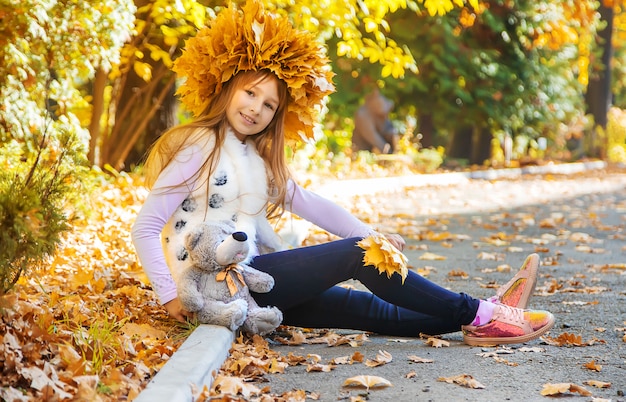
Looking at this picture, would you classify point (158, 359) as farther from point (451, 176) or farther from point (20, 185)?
point (451, 176)

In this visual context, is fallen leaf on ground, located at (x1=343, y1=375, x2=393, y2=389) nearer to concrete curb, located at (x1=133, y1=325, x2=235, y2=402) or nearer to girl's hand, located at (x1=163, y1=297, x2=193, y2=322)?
concrete curb, located at (x1=133, y1=325, x2=235, y2=402)

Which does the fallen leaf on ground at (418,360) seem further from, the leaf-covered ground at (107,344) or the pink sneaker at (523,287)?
the pink sneaker at (523,287)

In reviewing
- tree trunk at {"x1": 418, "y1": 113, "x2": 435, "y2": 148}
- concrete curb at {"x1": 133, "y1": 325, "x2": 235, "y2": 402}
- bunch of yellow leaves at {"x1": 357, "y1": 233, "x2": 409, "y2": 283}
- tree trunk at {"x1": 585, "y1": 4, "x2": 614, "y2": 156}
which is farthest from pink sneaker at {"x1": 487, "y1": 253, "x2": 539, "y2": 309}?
tree trunk at {"x1": 585, "y1": 4, "x2": 614, "y2": 156}

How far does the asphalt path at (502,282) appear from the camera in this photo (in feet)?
11.0

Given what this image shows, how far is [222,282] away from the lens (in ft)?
12.5

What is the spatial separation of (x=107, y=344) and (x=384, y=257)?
126 cm

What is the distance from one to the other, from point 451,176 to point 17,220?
45.6 feet

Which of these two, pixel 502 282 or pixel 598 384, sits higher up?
pixel 598 384

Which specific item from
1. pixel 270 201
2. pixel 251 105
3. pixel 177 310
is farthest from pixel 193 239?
pixel 251 105

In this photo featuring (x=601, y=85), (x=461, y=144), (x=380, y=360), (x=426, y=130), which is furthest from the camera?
(x=601, y=85)

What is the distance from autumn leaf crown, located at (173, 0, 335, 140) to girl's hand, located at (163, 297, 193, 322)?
3.36ft

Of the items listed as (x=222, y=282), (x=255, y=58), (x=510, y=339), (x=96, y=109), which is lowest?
(x=510, y=339)

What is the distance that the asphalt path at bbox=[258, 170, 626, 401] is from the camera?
3.35 m

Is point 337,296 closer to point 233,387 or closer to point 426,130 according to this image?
point 233,387
